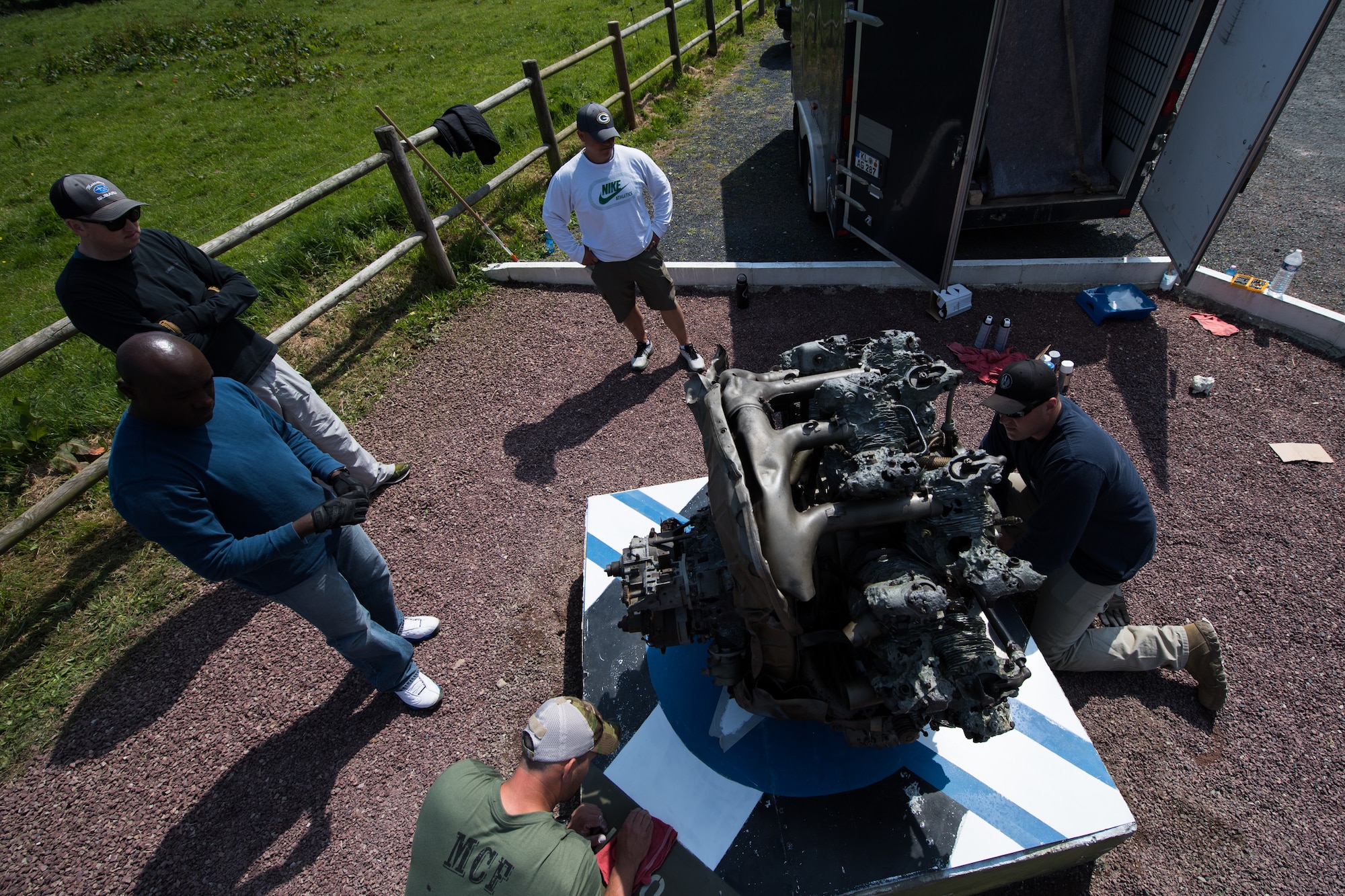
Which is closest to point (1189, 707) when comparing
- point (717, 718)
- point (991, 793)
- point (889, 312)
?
point (991, 793)

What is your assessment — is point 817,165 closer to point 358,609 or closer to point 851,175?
point 851,175

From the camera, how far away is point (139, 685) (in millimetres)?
3902

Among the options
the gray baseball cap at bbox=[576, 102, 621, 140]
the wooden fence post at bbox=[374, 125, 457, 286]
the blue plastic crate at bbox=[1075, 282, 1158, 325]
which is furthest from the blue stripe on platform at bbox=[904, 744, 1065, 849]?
the wooden fence post at bbox=[374, 125, 457, 286]

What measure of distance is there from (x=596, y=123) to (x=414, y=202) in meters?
2.69

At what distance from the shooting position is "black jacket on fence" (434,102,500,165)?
652 centimetres

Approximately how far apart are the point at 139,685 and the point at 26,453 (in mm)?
2544

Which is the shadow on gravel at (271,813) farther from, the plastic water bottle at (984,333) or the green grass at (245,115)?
the plastic water bottle at (984,333)

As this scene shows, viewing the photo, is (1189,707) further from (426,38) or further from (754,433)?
(426,38)

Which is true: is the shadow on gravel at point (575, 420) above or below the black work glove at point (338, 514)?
below

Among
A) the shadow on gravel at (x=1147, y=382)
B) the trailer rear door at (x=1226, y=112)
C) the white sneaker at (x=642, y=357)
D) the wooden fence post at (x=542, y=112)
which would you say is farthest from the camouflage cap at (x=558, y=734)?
the wooden fence post at (x=542, y=112)

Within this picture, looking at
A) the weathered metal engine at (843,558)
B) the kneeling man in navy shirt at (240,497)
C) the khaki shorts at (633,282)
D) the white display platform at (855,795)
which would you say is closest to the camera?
the weathered metal engine at (843,558)

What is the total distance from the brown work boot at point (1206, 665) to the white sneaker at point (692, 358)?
376cm

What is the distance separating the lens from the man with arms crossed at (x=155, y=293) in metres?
3.29

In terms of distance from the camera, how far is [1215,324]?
554 centimetres
